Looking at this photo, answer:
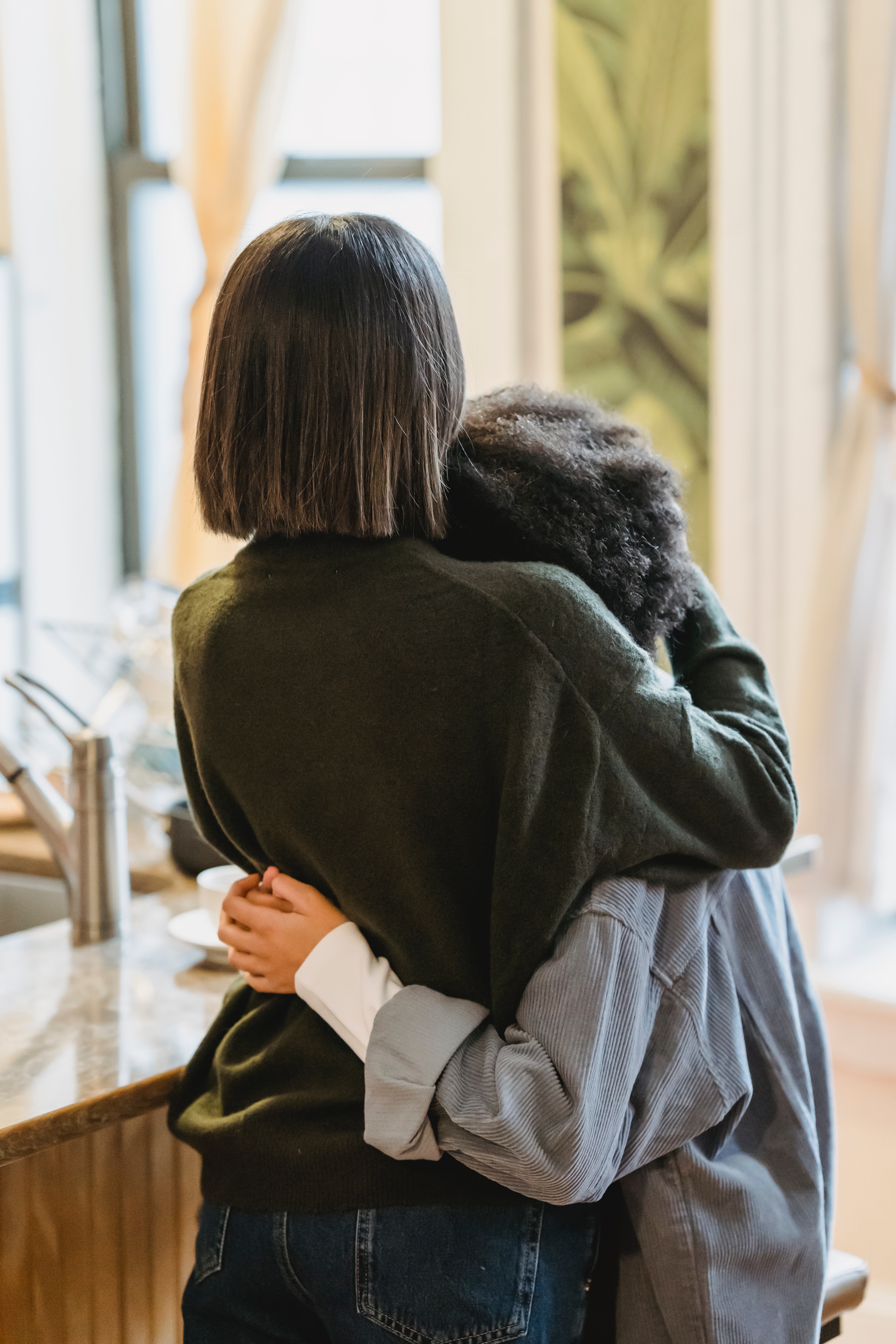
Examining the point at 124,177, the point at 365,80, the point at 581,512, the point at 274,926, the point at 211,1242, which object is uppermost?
the point at 365,80

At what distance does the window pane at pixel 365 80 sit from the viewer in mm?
2521

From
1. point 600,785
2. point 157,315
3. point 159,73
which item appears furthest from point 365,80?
point 600,785

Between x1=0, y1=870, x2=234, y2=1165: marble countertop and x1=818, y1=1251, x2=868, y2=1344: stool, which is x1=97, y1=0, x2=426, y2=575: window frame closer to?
x1=0, y1=870, x2=234, y2=1165: marble countertop

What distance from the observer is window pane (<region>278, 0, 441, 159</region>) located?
2521 mm

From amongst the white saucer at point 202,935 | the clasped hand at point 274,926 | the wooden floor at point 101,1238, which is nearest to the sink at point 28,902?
the white saucer at point 202,935

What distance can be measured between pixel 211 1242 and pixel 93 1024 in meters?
0.27

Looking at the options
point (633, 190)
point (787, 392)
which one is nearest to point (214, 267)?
point (633, 190)

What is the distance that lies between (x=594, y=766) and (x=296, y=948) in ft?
0.86

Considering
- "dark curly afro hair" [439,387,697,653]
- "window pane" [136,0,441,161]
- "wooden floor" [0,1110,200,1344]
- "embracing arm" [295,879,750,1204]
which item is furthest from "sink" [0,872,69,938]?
→ "window pane" [136,0,441,161]

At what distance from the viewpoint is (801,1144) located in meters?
0.90

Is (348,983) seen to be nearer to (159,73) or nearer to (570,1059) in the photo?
(570,1059)

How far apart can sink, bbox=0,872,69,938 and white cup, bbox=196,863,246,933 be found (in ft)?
1.64

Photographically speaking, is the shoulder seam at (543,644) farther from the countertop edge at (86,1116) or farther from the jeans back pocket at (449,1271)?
the countertop edge at (86,1116)

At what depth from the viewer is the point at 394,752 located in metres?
0.83
